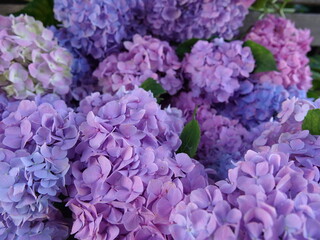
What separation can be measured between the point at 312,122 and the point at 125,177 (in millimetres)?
236

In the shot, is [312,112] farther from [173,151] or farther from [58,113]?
[58,113]

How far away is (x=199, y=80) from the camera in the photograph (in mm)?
757

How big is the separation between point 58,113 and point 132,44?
0.28 m

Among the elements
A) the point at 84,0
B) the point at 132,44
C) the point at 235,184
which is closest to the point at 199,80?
the point at 132,44

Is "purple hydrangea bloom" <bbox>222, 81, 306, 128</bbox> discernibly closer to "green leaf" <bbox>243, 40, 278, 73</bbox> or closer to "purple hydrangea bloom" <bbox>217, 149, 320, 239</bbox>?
"green leaf" <bbox>243, 40, 278, 73</bbox>

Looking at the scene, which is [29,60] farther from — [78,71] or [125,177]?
[125,177]

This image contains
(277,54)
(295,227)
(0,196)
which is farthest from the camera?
(277,54)

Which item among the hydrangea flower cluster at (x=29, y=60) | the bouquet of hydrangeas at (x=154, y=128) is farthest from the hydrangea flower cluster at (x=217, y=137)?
the hydrangea flower cluster at (x=29, y=60)

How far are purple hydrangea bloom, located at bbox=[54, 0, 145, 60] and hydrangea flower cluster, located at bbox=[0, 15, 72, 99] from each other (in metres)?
0.06

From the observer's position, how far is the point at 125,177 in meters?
0.47

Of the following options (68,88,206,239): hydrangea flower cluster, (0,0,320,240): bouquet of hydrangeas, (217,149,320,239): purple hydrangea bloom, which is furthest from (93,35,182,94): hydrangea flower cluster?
(217,149,320,239): purple hydrangea bloom

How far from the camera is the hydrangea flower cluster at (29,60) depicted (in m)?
0.68

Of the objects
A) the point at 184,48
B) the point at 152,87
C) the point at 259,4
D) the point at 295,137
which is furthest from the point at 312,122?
the point at 259,4

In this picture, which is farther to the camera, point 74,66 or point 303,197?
point 74,66
